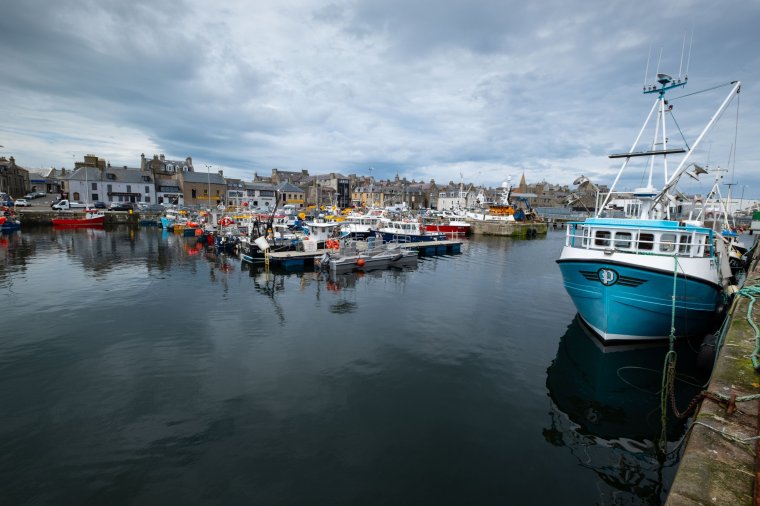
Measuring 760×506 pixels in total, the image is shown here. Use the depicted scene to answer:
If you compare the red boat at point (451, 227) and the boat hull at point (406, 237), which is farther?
the red boat at point (451, 227)

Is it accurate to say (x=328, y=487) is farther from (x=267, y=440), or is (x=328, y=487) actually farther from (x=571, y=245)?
(x=571, y=245)

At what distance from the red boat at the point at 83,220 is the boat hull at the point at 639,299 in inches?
3254

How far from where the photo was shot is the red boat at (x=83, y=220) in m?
66.6

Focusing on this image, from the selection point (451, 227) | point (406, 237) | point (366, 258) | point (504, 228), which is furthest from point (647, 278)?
point (504, 228)

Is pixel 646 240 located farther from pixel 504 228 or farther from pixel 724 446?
pixel 504 228

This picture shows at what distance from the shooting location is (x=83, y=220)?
6725 cm

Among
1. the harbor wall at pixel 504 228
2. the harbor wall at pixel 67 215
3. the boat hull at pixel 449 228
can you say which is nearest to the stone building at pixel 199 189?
the harbor wall at pixel 67 215

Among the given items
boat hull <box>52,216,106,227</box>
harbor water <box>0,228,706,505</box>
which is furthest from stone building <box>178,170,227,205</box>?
harbor water <box>0,228,706,505</box>

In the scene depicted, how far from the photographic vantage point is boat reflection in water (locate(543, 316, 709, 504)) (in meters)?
8.84

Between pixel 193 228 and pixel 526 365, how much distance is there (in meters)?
63.0

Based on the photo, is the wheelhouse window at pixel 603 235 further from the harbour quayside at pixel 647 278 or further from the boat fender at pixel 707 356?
the boat fender at pixel 707 356

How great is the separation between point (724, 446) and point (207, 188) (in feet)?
379

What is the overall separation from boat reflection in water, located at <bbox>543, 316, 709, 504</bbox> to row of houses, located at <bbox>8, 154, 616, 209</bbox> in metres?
57.8

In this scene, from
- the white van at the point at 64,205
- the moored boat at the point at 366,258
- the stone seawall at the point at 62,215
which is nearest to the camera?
the moored boat at the point at 366,258
